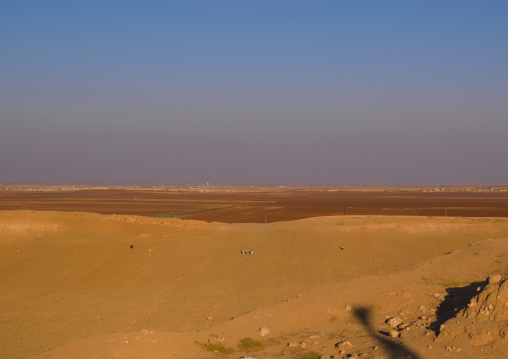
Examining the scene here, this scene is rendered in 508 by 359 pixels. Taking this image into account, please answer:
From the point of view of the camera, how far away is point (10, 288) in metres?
15.3

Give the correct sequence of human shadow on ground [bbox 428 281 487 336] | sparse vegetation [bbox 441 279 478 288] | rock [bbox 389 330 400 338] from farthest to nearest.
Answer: sparse vegetation [bbox 441 279 478 288]
human shadow on ground [bbox 428 281 487 336]
rock [bbox 389 330 400 338]

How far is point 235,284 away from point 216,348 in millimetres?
Result: 7408

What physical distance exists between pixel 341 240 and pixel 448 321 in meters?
14.1

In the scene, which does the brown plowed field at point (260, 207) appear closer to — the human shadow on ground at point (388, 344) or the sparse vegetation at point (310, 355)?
the human shadow on ground at point (388, 344)

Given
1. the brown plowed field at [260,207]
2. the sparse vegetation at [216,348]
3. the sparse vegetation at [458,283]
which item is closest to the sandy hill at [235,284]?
the sparse vegetation at [458,283]

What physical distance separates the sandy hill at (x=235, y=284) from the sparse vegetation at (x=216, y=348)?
135 millimetres

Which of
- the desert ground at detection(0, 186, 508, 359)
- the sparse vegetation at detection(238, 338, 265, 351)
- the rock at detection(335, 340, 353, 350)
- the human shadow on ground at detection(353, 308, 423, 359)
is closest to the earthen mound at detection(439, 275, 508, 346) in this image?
the desert ground at detection(0, 186, 508, 359)

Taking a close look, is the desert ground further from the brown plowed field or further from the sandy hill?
the brown plowed field

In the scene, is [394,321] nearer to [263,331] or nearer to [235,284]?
[263,331]

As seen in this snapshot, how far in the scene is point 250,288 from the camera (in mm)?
15328

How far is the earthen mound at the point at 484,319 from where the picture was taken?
7629mm

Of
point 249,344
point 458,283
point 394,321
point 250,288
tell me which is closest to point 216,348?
point 249,344

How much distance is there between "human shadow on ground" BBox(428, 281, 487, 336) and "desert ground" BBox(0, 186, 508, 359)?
40 millimetres

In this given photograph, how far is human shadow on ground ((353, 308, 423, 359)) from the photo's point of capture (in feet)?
24.8
